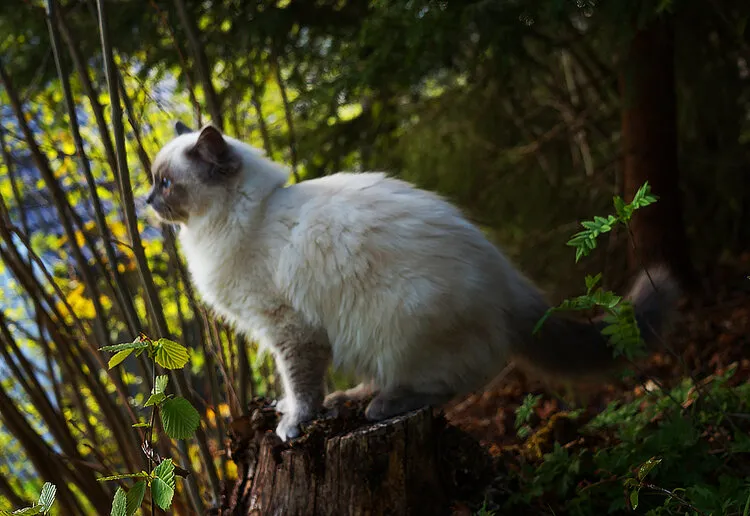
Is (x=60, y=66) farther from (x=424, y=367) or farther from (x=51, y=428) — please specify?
(x=424, y=367)

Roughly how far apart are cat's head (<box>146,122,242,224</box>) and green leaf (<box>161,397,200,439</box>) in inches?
42.2

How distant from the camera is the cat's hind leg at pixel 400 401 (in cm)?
229

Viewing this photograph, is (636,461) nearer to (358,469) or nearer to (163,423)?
(358,469)

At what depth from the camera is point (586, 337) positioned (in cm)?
244

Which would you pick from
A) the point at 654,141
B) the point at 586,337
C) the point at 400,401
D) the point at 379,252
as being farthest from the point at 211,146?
the point at 654,141

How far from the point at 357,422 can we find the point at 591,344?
0.81 metres

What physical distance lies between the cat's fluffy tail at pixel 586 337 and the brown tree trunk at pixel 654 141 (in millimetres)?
872

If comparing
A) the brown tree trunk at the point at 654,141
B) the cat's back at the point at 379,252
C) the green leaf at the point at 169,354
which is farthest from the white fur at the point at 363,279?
the brown tree trunk at the point at 654,141

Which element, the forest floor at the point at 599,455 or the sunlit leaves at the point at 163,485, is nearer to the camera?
the sunlit leaves at the point at 163,485

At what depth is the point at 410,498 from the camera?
2.11 m

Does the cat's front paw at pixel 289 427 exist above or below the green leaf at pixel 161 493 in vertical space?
below

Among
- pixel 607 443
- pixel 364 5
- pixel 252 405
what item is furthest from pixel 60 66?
pixel 607 443

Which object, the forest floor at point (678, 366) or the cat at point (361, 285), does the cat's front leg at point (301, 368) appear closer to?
the cat at point (361, 285)

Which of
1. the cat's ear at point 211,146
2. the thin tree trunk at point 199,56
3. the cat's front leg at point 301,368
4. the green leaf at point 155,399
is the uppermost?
the thin tree trunk at point 199,56
